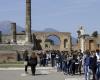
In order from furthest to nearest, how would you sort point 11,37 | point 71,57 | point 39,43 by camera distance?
point 39,43 < point 11,37 < point 71,57

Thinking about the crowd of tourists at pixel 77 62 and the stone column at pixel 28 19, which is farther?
the stone column at pixel 28 19

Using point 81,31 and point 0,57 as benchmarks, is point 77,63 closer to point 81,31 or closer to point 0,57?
point 0,57

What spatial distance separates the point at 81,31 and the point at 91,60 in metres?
59.6

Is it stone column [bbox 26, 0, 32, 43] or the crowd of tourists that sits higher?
stone column [bbox 26, 0, 32, 43]

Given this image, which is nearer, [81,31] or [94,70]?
[94,70]

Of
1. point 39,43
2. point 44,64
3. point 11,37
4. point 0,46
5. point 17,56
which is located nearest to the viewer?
point 44,64

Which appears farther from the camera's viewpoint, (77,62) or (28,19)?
(28,19)

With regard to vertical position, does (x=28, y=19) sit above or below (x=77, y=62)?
above

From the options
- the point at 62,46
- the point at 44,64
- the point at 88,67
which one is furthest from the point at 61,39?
the point at 88,67

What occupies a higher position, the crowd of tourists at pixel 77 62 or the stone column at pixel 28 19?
the stone column at pixel 28 19

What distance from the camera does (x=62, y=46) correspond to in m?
118

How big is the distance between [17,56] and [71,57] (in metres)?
40.5

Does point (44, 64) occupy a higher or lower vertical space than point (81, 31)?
lower

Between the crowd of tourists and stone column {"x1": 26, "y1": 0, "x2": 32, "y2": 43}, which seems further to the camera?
stone column {"x1": 26, "y1": 0, "x2": 32, "y2": 43}
